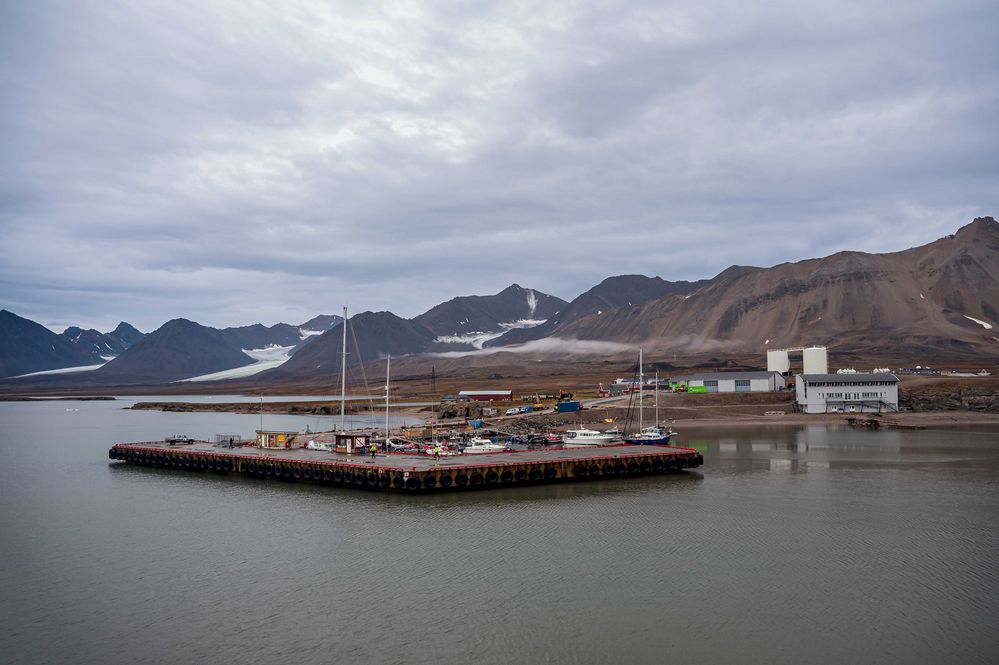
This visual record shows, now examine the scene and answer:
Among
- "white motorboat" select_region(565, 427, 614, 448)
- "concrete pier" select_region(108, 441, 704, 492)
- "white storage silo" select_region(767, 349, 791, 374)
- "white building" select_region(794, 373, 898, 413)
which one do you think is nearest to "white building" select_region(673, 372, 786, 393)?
"white building" select_region(794, 373, 898, 413)

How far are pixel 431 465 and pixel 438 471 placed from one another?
2.06 metres

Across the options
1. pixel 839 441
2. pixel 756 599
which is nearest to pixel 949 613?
pixel 756 599

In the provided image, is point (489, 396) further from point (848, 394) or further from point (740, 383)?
point (848, 394)

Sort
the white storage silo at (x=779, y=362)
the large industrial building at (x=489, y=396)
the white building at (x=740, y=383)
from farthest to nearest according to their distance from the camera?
the large industrial building at (x=489, y=396) → the white storage silo at (x=779, y=362) → the white building at (x=740, y=383)

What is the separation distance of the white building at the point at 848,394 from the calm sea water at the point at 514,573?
53827mm

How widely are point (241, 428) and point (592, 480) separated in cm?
6866

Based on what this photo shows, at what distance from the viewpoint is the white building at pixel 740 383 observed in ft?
363

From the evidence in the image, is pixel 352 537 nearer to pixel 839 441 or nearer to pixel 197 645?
pixel 197 645

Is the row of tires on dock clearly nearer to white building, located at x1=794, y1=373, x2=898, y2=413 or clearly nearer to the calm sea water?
the calm sea water

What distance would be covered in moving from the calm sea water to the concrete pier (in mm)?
1635

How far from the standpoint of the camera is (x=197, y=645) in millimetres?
21328

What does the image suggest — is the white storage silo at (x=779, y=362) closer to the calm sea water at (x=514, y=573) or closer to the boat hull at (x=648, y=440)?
the boat hull at (x=648, y=440)

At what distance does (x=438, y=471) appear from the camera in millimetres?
44469

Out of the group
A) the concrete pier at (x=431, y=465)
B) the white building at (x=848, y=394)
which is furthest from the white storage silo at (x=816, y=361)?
the concrete pier at (x=431, y=465)
